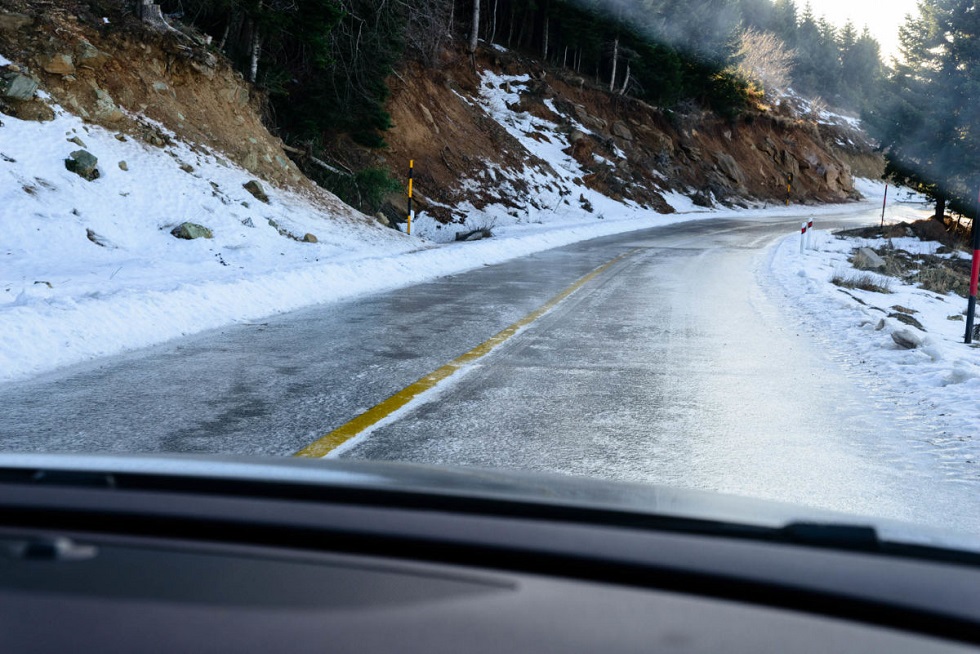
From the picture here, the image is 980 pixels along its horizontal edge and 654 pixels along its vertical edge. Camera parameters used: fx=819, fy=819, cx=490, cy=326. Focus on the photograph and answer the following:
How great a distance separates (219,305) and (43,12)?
9740mm

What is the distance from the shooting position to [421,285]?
42.1 feet

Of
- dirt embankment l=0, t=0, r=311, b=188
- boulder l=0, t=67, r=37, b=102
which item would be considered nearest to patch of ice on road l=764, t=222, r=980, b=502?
dirt embankment l=0, t=0, r=311, b=188

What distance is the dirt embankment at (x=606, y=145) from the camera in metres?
29.0

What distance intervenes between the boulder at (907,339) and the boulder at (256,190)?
1270cm

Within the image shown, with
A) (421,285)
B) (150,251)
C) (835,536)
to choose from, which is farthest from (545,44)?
(835,536)

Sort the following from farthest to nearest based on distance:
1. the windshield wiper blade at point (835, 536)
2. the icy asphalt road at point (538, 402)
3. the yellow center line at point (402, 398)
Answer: the yellow center line at point (402, 398) → the icy asphalt road at point (538, 402) → the windshield wiper blade at point (835, 536)

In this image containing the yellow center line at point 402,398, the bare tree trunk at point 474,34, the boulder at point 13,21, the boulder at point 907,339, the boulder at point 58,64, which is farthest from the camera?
the bare tree trunk at point 474,34

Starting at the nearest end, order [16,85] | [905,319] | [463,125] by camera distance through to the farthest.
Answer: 1. [905,319]
2. [16,85]
3. [463,125]

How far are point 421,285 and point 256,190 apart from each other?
5963mm

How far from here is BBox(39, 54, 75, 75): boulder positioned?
1448cm

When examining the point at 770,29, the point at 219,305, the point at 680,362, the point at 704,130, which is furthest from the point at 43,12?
the point at 770,29

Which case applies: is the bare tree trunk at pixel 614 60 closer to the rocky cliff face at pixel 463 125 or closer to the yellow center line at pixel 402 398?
the rocky cliff face at pixel 463 125

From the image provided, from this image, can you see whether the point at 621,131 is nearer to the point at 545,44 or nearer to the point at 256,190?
the point at 545,44

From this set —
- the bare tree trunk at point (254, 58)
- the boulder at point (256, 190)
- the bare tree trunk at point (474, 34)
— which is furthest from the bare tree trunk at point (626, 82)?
the boulder at point (256, 190)
